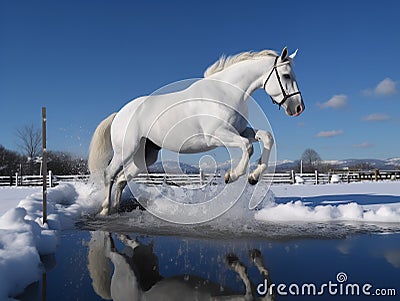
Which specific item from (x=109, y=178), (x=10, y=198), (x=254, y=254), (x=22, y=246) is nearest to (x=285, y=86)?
(x=254, y=254)

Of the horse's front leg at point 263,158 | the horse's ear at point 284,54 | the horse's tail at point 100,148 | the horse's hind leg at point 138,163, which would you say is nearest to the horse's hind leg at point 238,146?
the horse's front leg at point 263,158

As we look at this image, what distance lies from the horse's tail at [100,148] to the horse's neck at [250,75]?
8.15 ft

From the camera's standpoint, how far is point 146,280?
211 centimetres

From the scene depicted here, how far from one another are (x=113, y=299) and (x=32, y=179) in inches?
878

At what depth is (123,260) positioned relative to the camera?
2.62m

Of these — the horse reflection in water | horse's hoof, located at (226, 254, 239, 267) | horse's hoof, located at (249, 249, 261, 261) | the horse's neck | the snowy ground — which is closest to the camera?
the horse reflection in water

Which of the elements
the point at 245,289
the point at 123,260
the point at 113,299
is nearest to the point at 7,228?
the point at 123,260

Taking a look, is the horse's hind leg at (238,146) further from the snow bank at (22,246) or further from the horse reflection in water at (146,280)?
the snow bank at (22,246)

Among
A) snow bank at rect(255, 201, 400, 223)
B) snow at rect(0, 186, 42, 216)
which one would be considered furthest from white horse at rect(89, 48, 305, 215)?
snow at rect(0, 186, 42, 216)

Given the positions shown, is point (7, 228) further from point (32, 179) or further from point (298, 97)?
point (32, 179)

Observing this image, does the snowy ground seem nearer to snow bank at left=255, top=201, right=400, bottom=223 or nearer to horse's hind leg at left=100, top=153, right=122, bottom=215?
snow bank at left=255, top=201, right=400, bottom=223

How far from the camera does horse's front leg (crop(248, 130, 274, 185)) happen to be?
13.3ft

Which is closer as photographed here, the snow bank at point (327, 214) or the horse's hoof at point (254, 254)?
the horse's hoof at point (254, 254)

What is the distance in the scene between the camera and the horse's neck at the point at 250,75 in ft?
14.7
